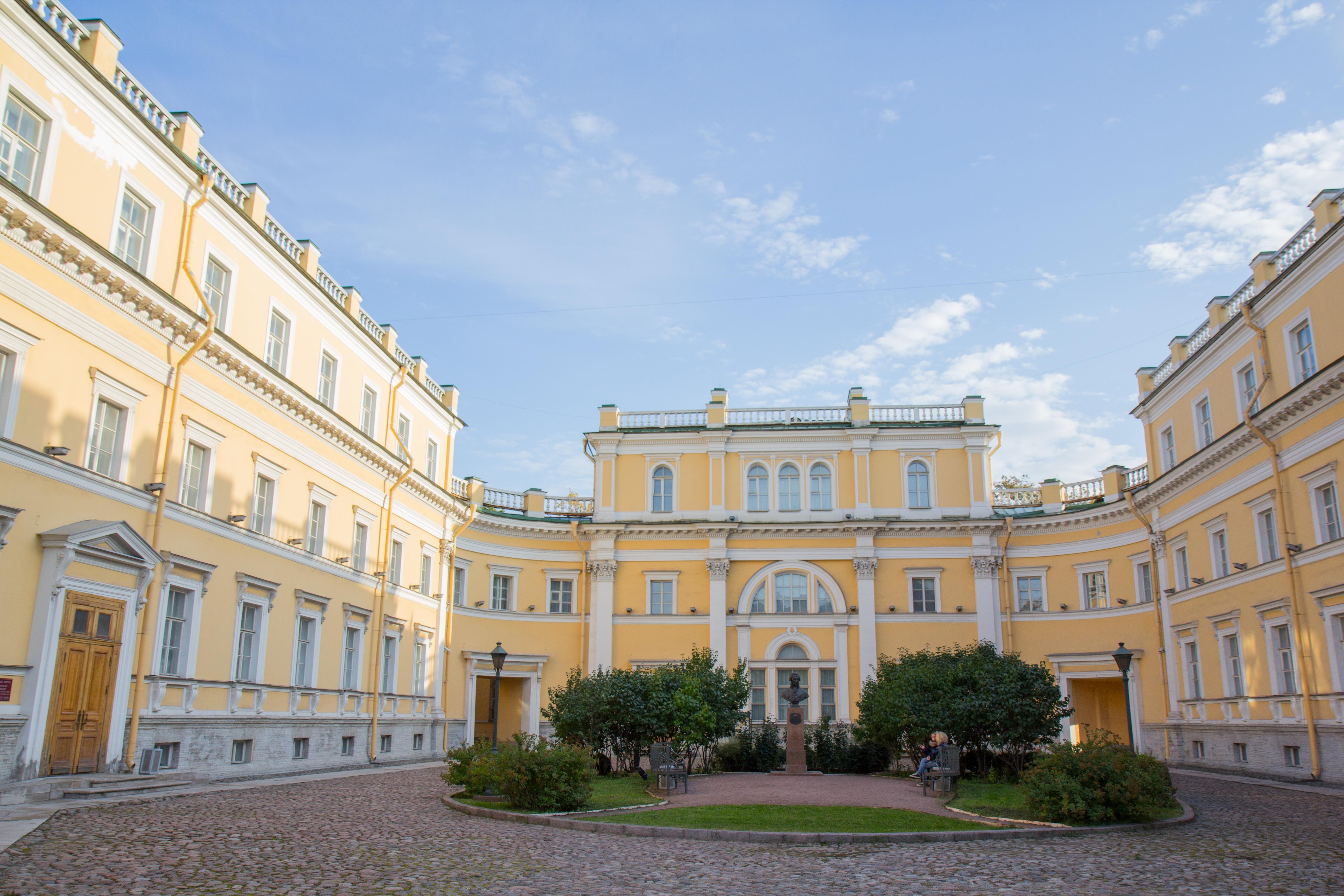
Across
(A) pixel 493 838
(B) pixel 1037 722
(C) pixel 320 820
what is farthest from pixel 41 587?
(B) pixel 1037 722

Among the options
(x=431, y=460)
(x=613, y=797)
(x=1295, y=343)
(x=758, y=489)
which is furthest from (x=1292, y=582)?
(x=431, y=460)

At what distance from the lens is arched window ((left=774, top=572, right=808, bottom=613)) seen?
1507 inches

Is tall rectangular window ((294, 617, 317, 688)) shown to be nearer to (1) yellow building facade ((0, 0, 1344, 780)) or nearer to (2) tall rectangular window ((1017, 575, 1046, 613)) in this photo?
(1) yellow building facade ((0, 0, 1344, 780))

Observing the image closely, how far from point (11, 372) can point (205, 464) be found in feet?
18.3

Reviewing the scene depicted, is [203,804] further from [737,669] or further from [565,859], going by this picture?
[737,669]

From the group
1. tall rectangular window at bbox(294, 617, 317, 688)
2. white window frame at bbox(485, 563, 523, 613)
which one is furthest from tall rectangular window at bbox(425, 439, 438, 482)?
tall rectangular window at bbox(294, 617, 317, 688)

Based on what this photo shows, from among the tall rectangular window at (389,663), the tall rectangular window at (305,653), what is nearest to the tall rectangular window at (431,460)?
the tall rectangular window at (389,663)

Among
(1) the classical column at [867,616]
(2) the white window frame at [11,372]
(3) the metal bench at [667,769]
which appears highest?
(2) the white window frame at [11,372]

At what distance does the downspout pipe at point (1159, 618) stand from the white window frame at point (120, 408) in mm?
29641

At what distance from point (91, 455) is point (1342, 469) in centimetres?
2502

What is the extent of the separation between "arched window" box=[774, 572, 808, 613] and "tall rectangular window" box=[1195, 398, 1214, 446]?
15.0 m

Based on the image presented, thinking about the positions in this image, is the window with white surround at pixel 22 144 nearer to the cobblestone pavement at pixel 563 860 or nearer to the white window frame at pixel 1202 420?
the cobblestone pavement at pixel 563 860

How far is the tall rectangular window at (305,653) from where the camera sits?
2452cm

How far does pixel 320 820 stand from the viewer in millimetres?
→ 14023
